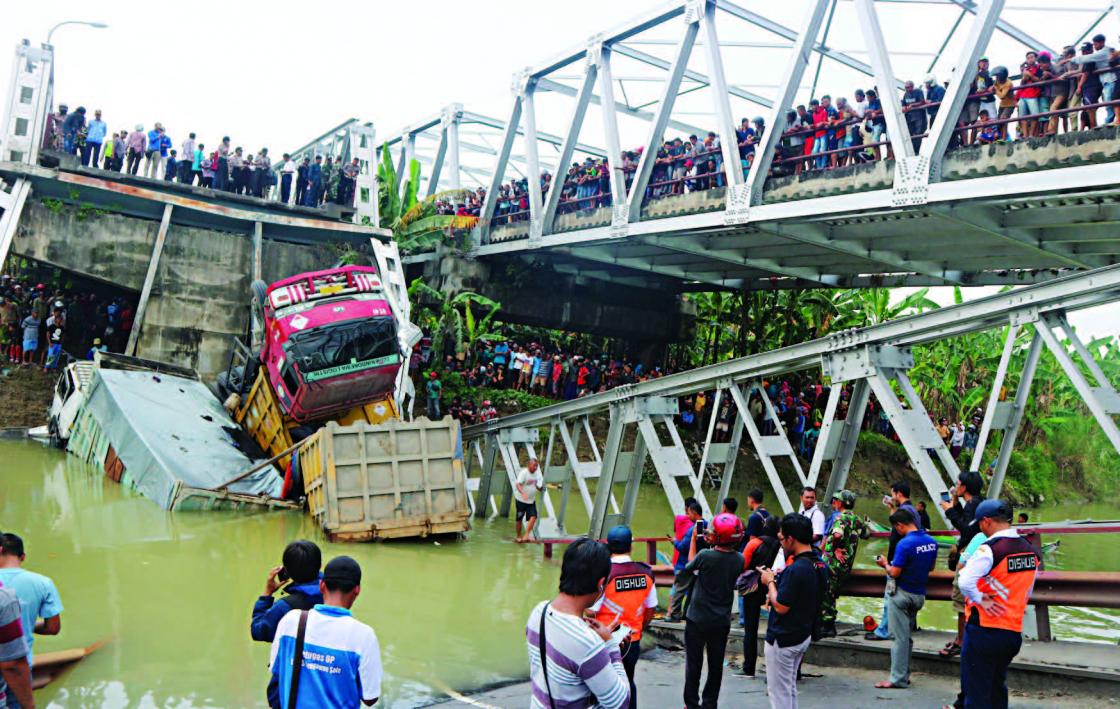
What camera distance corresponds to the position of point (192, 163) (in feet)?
73.9

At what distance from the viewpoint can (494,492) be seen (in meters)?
18.1

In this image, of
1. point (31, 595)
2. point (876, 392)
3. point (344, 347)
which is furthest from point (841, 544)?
point (344, 347)

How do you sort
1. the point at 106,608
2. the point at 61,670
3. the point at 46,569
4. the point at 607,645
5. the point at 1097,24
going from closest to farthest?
the point at 607,645
the point at 61,670
the point at 106,608
the point at 46,569
the point at 1097,24

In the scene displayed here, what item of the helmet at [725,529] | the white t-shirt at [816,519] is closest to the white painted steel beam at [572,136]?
the white t-shirt at [816,519]

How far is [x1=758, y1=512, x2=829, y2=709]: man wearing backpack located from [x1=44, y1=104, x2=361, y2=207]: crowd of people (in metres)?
20.0

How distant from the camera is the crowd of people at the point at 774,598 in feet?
12.6

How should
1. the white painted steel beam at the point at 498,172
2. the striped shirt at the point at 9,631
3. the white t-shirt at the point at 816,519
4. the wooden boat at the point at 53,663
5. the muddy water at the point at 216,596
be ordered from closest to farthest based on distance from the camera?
the striped shirt at the point at 9,631 → the wooden boat at the point at 53,663 → the muddy water at the point at 216,596 → the white t-shirt at the point at 816,519 → the white painted steel beam at the point at 498,172

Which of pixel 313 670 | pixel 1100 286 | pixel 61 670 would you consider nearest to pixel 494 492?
pixel 61 670

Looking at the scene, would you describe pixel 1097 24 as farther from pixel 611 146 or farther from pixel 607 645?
pixel 607 645

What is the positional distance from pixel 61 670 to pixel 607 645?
5.66 m

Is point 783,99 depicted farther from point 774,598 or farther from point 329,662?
point 329,662

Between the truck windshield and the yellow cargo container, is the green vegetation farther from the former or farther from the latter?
the yellow cargo container

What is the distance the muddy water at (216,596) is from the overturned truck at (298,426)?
0.42m

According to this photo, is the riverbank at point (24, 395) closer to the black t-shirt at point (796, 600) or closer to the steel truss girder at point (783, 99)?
the steel truss girder at point (783, 99)
